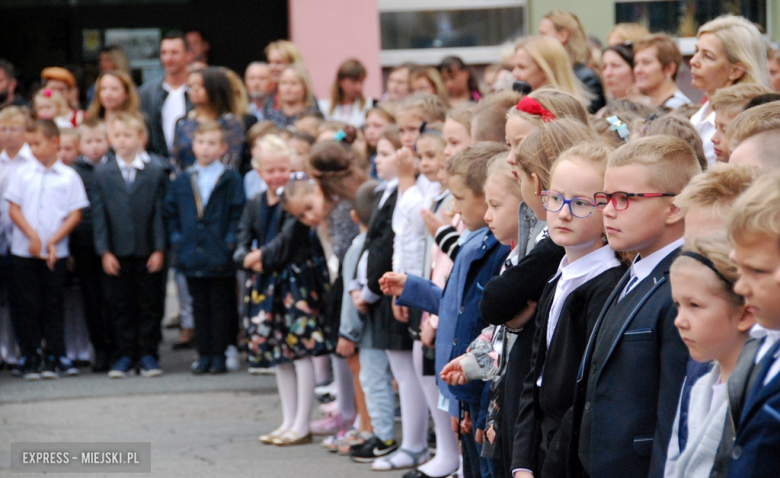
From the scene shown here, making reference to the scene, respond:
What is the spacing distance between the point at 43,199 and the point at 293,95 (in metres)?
2.39

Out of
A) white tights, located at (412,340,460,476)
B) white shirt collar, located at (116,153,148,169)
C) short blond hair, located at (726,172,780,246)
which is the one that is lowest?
white tights, located at (412,340,460,476)

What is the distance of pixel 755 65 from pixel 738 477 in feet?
11.2

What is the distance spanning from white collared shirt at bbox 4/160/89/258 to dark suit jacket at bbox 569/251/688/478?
21.3 feet

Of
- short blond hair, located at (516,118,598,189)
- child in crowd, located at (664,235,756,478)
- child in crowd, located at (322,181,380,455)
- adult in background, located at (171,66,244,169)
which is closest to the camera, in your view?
child in crowd, located at (664,235,756,478)

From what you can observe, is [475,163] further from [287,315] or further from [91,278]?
[91,278]

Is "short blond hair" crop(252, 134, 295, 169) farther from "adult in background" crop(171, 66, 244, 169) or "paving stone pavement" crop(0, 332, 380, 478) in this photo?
"adult in background" crop(171, 66, 244, 169)

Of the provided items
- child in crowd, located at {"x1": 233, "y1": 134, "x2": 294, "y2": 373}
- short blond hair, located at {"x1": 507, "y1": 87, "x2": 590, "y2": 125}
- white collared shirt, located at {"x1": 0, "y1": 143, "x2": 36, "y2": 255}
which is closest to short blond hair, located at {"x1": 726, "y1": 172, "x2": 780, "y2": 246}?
short blond hair, located at {"x1": 507, "y1": 87, "x2": 590, "y2": 125}

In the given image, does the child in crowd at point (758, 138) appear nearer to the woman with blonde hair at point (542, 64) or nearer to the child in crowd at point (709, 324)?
the child in crowd at point (709, 324)

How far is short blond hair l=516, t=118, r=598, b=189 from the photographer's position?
3443 mm

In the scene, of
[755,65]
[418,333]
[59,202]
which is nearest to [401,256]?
[418,333]

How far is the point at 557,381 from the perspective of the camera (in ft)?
10.0

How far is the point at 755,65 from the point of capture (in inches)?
196

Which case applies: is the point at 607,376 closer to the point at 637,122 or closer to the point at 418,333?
the point at 637,122

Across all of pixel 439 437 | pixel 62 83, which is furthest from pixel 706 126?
pixel 62 83
